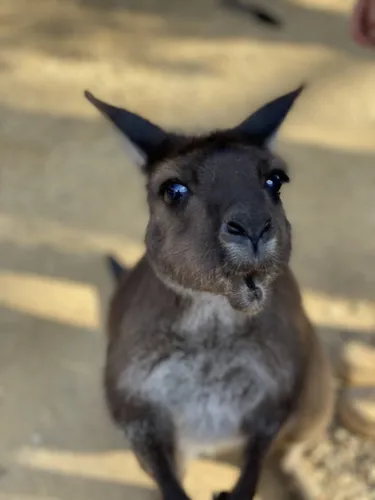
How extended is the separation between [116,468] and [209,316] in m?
0.87

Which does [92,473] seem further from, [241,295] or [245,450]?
[241,295]

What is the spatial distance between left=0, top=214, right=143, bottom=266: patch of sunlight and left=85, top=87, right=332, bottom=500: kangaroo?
896 millimetres

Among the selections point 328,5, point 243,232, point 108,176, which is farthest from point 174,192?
point 328,5

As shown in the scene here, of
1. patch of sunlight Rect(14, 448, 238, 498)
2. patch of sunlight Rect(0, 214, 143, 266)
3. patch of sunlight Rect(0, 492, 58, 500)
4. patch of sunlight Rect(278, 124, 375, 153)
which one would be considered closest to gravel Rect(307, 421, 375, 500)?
patch of sunlight Rect(14, 448, 238, 498)

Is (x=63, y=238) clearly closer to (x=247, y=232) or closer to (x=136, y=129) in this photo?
(x=136, y=129)

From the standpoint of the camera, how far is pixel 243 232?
1.38 meters

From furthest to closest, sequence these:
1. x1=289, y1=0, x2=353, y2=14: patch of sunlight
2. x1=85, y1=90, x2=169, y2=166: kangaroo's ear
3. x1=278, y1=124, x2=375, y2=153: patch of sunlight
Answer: x1=289, y1=0, x2=353, y2=14: patch of sunlight
x1=278, y1=124, x2=375, y2=153: patch of sunlight
x1=85, y1=90, x2=169, y2=166: kangaroo's ear

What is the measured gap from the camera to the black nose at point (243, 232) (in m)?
1.37

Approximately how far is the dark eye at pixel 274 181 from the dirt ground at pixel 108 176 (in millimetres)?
1103

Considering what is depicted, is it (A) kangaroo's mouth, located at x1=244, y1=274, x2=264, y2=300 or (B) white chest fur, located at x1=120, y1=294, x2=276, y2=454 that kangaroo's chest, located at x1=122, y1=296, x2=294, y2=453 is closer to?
(B) white chest fur, located at x1=120, y1=294, x2=276, y2=454

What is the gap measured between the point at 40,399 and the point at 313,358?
0.96 metres

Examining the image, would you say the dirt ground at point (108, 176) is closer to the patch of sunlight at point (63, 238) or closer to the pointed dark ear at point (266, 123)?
the patch of sunlight at point (63, 238)

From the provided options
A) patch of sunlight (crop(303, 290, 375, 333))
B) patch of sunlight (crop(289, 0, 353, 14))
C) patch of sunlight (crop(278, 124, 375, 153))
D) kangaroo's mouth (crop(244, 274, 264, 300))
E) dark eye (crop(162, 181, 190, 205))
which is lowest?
patch of sunlight (crop(303, 290, 375, 333))

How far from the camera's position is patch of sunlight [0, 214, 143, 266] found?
296 cm
